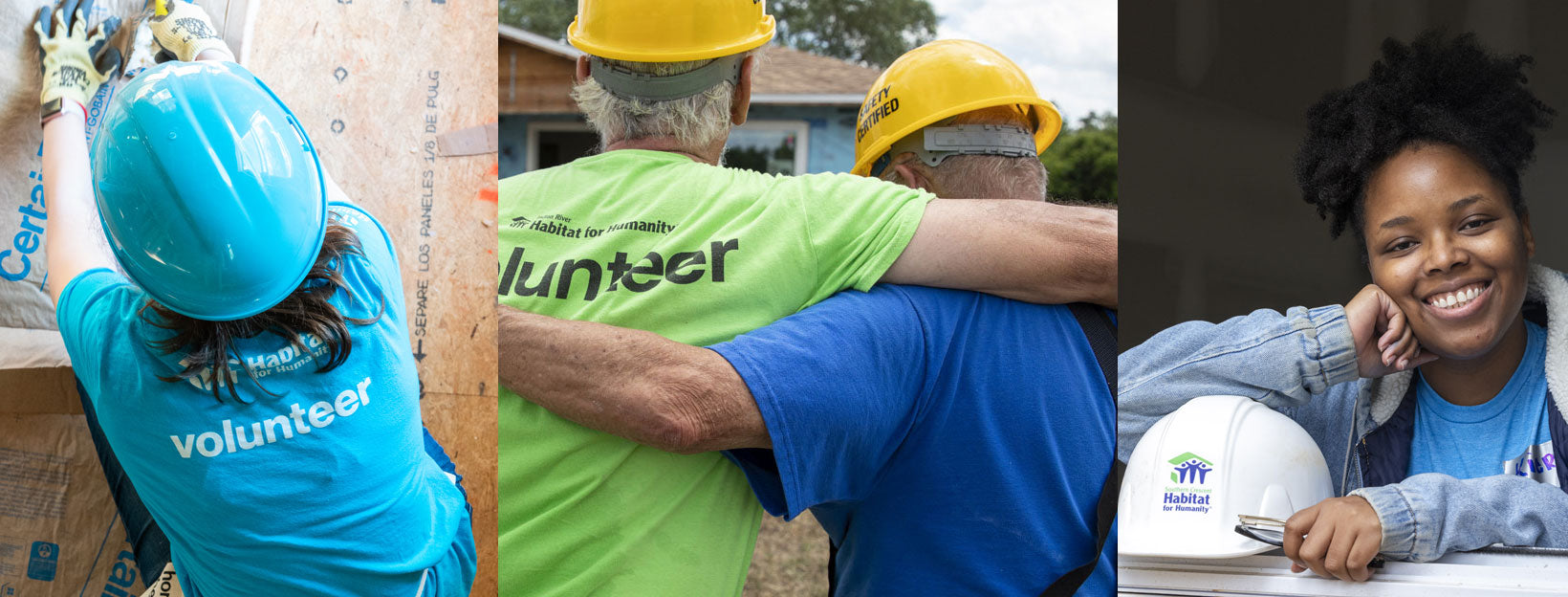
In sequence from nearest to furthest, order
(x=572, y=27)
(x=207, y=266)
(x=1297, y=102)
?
(x=207, y=266) → (x=1297, y=102) → (x=572, y=27)

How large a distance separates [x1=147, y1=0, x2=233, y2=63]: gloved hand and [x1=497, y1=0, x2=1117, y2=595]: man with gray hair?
51 centimetres

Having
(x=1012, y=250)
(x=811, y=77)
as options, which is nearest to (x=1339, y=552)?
(x=1012, y=250)

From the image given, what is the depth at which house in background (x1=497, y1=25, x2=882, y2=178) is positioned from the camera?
1086 cm

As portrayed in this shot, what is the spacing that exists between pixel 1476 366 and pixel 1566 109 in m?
0.31

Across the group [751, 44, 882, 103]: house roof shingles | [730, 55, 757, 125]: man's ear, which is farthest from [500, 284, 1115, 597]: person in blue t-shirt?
[751, 44, 882, 103]: house roof shingles

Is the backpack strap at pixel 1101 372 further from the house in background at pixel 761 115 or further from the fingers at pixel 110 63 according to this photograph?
the house in background at pixel 761 115

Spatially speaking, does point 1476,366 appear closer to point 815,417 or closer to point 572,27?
point 815,417

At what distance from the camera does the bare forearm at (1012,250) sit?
1729 mm

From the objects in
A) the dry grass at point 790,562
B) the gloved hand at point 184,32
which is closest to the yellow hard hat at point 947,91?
the gloved hand at point 184,32

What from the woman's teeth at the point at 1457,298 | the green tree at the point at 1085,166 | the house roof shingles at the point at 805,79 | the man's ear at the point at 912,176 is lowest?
the woman's teeth at the point at 1457,298

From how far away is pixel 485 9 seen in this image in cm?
166

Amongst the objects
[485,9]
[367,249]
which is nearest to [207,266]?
[367,249]

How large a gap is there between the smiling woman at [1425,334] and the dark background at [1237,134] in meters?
0.02

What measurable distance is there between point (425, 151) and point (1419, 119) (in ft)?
4.33
